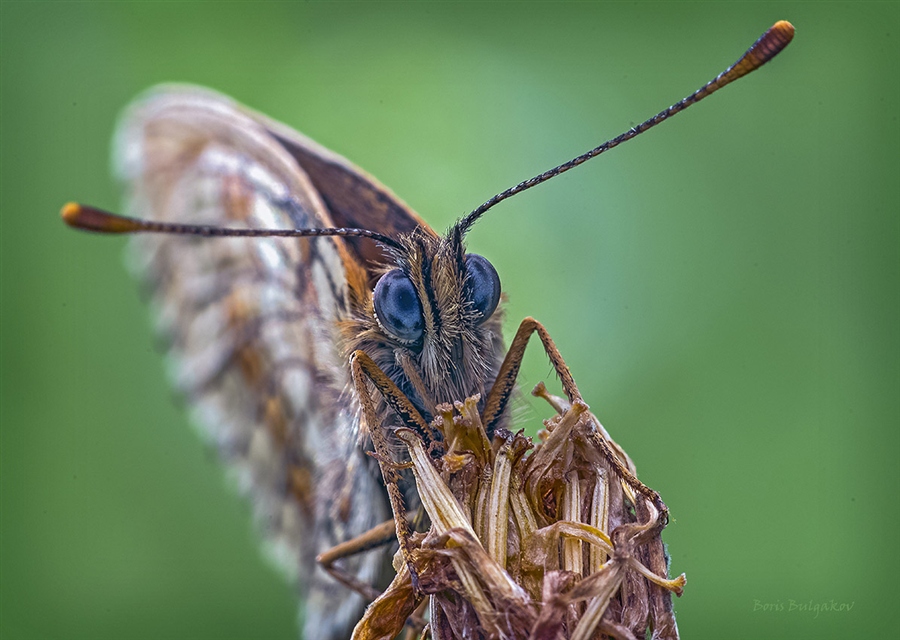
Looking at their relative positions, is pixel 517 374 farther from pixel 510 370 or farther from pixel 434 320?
pixel 434 320

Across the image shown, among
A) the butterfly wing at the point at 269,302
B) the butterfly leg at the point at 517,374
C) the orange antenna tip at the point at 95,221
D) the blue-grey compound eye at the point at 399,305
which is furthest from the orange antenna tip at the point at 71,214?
the butterfly leg at the point at 517,374

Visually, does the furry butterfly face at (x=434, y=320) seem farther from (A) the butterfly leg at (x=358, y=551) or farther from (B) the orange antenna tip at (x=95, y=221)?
(B) the orange antenna tip at (x=95, y=221)

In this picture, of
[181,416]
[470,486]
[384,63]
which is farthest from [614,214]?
[470,486]

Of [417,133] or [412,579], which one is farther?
[417,133]

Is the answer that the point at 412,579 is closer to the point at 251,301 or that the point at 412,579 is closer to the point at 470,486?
the point at 470,486

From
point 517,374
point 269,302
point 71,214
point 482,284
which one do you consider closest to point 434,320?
point 482,284

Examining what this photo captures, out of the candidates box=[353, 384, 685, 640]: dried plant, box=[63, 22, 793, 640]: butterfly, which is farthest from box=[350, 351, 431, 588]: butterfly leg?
box=[353, 384, 685, 640]: dried plant

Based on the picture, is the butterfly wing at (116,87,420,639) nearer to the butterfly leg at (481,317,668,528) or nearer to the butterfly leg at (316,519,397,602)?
the butterfly leg at (316,519,397,602)
